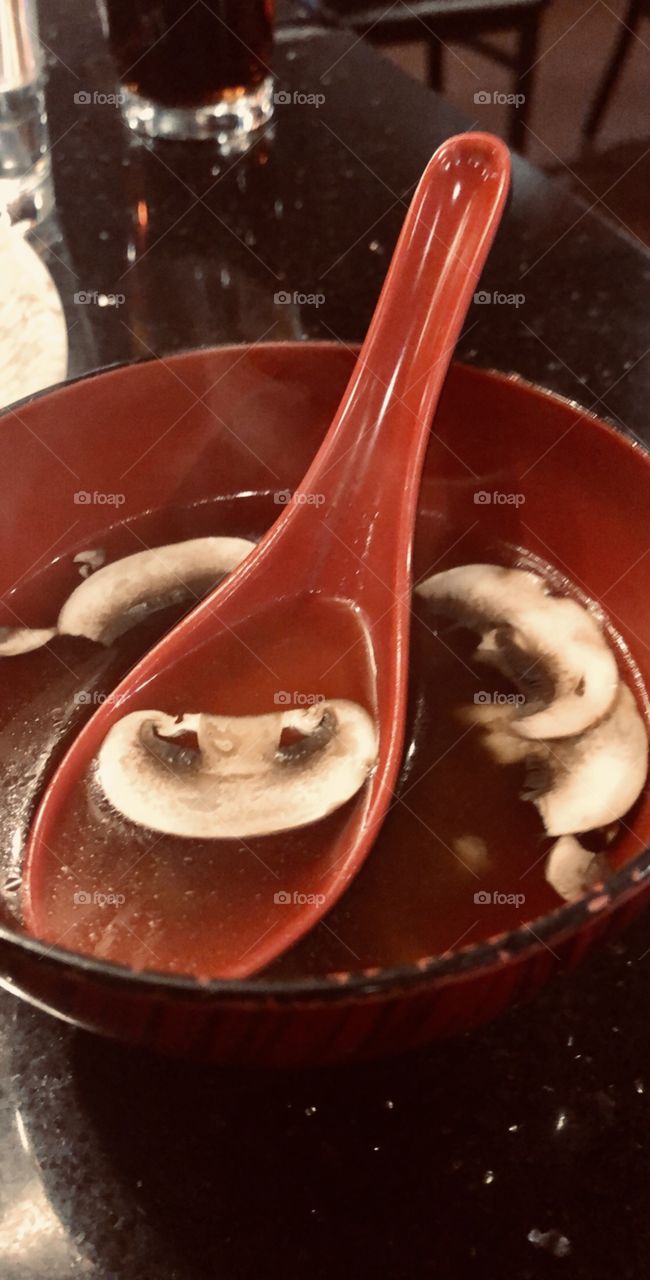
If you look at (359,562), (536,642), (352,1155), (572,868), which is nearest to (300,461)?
(359,562)

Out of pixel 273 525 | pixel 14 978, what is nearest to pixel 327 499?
pixel 273 525

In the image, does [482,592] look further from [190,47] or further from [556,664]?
[190,47]

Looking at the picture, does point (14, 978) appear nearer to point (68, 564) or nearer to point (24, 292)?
point (68, 564)

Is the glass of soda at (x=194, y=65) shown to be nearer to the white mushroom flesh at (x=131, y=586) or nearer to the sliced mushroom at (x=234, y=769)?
the white mushroom flesh at (x=131, y=586)

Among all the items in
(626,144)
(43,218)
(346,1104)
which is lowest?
(626,144)

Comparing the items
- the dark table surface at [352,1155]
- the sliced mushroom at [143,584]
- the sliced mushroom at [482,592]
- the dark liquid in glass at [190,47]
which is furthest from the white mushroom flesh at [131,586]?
the dark liquid in glass at [190,47]

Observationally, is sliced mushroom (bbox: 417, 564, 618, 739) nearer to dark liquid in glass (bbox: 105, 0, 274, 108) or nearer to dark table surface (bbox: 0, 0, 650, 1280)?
dark table surface (bbox: 0, 0, 650, 1280)

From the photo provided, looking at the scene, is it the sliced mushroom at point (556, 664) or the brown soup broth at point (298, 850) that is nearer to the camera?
the brown soup broth at point (298, 850)
